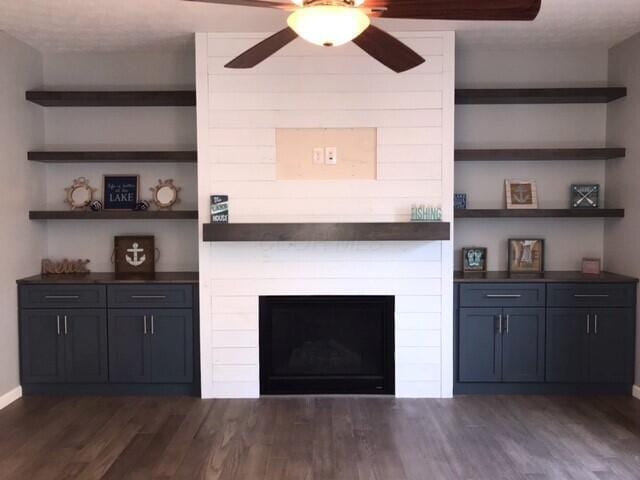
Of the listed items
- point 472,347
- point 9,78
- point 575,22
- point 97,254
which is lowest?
point 472,347

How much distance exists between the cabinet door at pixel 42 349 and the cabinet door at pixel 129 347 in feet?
1.27

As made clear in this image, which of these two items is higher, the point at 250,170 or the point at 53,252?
the point at 250,170

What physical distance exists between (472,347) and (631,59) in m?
2.45

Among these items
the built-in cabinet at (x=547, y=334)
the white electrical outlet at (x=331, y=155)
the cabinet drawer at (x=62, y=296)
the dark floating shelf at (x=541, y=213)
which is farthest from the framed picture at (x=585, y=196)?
the cabinet drawer at (x=62, y=296)

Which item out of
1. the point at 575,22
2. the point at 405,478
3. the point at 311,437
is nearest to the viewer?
the point at 405,478

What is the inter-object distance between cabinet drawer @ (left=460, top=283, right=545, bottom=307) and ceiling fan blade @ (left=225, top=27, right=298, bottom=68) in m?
2.38

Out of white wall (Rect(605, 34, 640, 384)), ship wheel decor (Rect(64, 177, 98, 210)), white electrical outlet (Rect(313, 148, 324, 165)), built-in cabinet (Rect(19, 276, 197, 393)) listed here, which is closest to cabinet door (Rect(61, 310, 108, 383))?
built-in cabinet (Rect(19, 276, 197, 393))

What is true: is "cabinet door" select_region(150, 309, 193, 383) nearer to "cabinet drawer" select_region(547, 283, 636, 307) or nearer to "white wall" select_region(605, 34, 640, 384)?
"cabinet drawer" select_region(547, 283, 636, 307)

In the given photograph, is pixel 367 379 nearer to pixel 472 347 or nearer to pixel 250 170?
pixel 472 347

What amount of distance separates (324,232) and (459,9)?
2062 millimetres

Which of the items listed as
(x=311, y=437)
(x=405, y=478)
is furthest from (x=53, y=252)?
(x=405, y=478)

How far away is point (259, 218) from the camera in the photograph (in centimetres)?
396

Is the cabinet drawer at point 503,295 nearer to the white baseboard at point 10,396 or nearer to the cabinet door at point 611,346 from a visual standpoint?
the cabinet door at point 611,346

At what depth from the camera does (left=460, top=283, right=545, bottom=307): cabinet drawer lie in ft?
13.1
